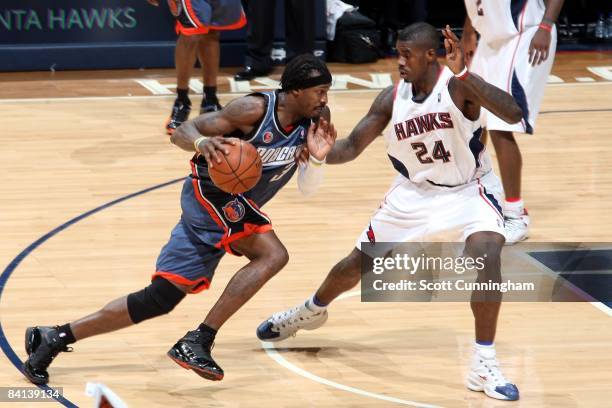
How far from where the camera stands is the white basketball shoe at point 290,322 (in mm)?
5777

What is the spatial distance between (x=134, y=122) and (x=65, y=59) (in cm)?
259

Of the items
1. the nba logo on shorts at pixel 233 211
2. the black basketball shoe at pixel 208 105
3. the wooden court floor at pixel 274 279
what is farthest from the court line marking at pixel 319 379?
the black basketball shoe at pixel 208 105

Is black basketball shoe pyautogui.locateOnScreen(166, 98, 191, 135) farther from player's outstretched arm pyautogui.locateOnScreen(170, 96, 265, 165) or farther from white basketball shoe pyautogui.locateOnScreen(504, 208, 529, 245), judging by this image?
player's outstretched arm pyautogui.locateOnScreen(170, 96, 265, 165)

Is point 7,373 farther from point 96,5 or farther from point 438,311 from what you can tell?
point 96,5

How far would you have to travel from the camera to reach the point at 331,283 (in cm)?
568

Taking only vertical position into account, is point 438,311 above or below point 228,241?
below

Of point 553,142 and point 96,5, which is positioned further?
point 96,5

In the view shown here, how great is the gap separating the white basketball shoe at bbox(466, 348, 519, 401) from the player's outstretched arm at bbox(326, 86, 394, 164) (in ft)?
3.81

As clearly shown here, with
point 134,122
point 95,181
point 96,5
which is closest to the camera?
point 95,181

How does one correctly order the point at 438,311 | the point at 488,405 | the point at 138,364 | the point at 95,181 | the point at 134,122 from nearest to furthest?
the point at 488,405, the point at 138,364, the point at 438,311, the point at 95,181, the point at 134,122

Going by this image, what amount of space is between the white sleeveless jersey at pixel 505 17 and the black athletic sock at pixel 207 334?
330 cm

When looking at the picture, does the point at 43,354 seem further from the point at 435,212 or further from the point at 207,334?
the point at 435,212

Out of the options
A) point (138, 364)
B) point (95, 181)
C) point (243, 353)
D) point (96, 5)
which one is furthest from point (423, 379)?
point (96, 5)

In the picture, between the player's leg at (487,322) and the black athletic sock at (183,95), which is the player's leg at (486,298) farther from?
the black athletic sock at (183,95)
